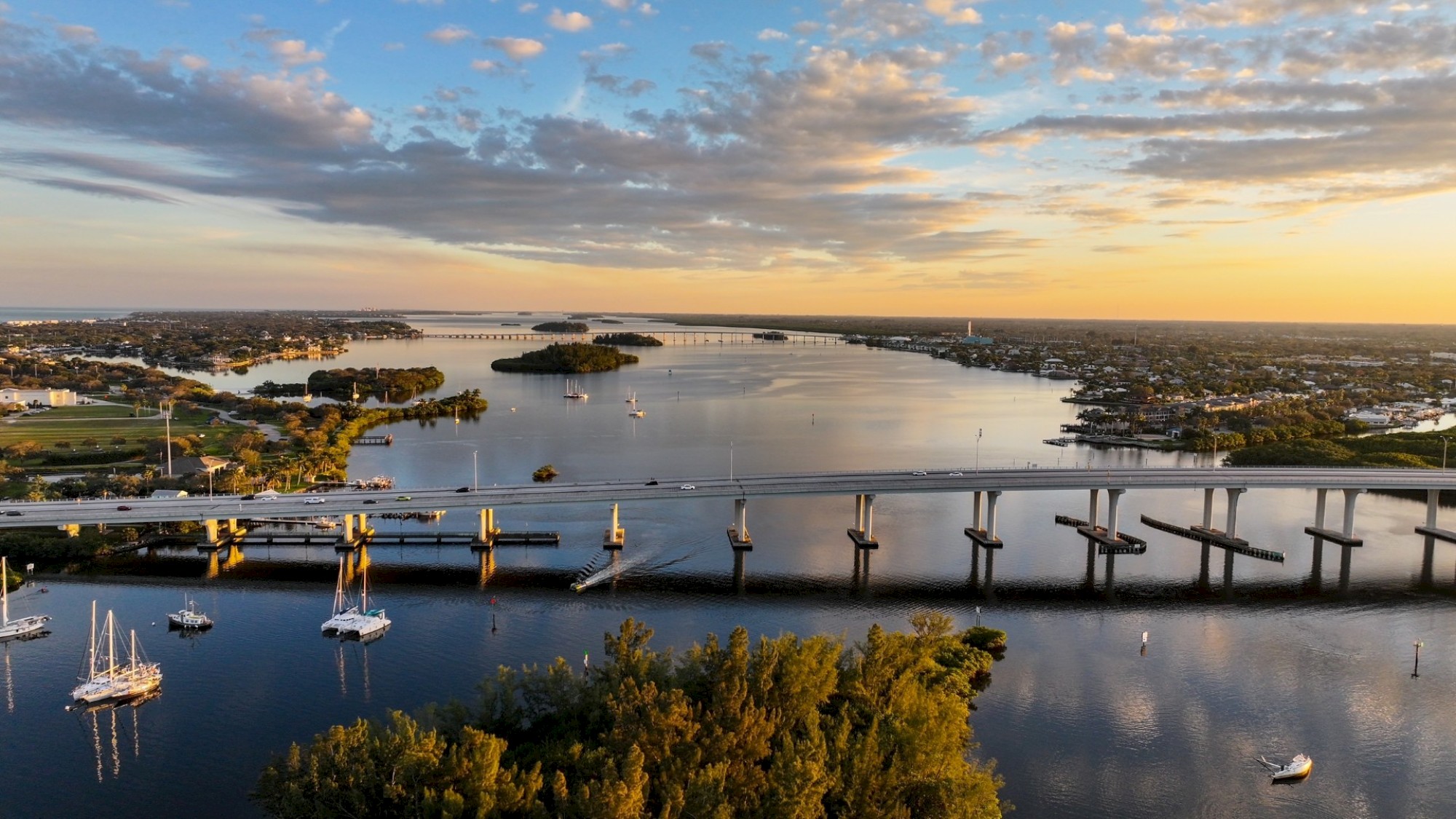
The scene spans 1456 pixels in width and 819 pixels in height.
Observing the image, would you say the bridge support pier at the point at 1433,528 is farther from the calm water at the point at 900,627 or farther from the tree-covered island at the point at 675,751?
the tree-covered island at the point at 675,751

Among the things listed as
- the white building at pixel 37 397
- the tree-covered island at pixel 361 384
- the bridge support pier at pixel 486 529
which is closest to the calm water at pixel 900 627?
the bridge support pier at pixel 486 529

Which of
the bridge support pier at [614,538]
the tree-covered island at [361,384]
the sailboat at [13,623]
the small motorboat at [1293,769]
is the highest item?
the tree-covered island at [361,384]

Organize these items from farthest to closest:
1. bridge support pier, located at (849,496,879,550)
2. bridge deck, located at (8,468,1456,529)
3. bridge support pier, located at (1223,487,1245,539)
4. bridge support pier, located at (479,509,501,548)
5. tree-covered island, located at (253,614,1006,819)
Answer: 1. bridge support pier, located at (1223,487,1245,539)
2. bridge support pier, located at (849,496,879,550)
3. bridge support pier, located at (479,509,501,548)
4. bridge deck, located at (8,468,1456,529)
5. tree-covered island, located at (253,614,1006,819)

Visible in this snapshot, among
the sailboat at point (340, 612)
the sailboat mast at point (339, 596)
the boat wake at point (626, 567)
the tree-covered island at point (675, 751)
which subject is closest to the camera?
the tree-covered island at point (675, 751)

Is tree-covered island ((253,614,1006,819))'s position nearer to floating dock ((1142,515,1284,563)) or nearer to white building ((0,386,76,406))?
floating dock ((1142,515,1284,563))

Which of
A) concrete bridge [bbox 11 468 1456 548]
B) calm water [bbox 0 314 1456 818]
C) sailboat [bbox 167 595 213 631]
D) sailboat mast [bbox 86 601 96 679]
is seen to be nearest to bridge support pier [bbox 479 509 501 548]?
concrete bridge [bbox 11 468 1456 548]

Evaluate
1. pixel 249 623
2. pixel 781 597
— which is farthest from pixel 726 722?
pixel 249 623

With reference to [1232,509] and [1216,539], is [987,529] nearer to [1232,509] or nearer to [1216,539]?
[1216,539]
